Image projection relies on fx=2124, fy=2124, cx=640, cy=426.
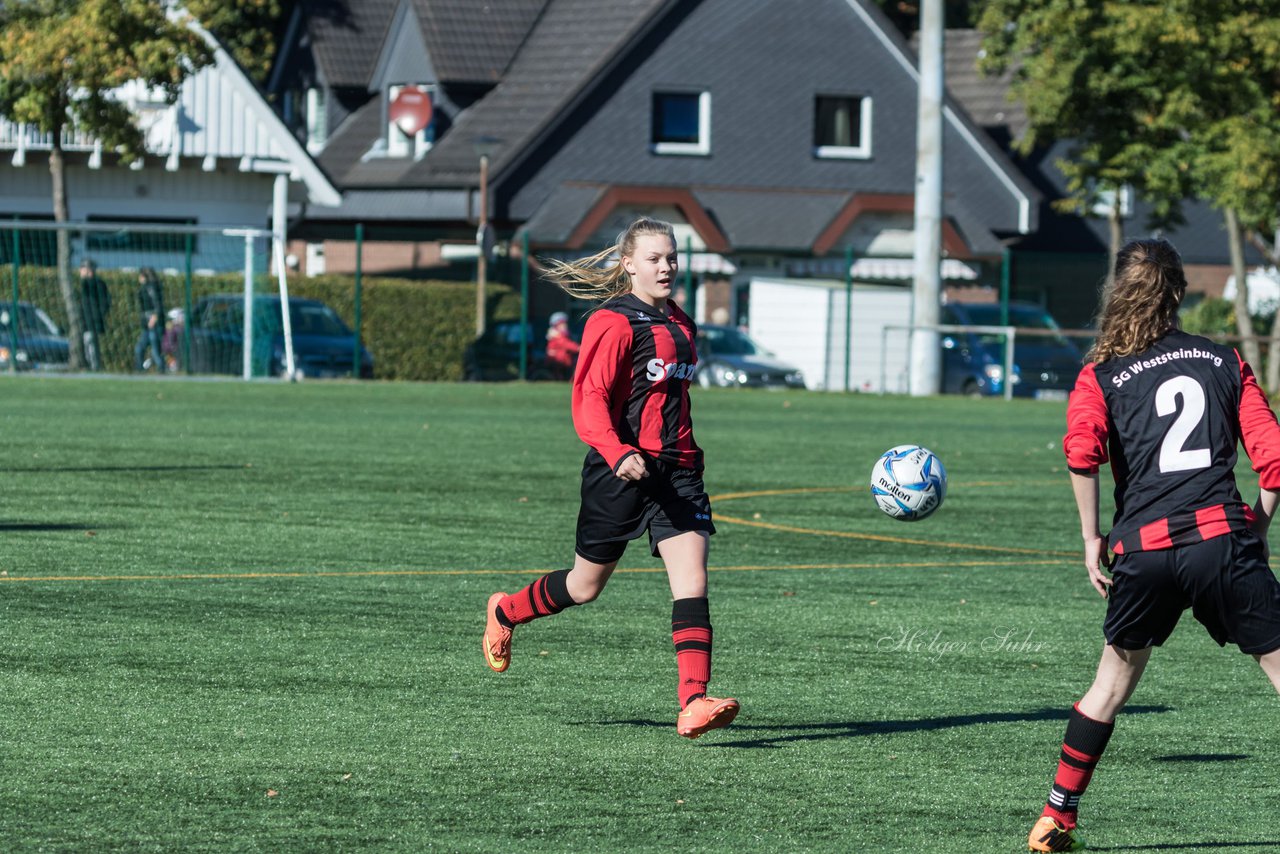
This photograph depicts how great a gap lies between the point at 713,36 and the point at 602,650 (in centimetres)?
3999

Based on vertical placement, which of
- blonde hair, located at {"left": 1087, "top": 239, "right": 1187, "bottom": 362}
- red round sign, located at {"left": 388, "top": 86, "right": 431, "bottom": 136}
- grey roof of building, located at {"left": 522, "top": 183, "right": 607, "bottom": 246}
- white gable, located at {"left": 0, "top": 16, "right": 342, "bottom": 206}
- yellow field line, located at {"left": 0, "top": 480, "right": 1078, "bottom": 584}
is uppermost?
red round sign, located at {"left": 388, "top": 86, "right": 431, "bottom": 136}

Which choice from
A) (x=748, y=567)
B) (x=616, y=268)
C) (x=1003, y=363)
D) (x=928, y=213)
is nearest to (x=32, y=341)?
(x=928, y=213)

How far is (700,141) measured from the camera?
48594 mm

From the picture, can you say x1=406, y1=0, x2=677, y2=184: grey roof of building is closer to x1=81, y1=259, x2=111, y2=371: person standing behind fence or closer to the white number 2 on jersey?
x1=81, y1=259, x2=111, y2=371: person standing behind fence

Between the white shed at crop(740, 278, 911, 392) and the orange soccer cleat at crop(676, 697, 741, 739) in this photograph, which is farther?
the white shed at crop(740, 278, 911, 392)

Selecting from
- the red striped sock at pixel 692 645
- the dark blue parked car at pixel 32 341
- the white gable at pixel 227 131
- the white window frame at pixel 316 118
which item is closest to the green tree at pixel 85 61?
the dark blue parked car at pixel 32 341

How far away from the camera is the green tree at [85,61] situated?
110ft

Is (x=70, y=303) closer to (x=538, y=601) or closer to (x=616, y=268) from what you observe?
(x=538, y=601)

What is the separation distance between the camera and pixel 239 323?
31438 millimetres

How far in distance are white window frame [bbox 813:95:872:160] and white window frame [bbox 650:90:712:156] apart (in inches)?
104

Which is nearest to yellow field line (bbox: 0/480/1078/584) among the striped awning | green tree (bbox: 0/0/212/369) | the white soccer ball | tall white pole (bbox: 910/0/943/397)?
the white soccer ball

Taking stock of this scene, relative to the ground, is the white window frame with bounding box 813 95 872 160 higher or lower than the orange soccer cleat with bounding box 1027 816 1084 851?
higher

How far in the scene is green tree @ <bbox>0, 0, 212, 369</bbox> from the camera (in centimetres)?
3362

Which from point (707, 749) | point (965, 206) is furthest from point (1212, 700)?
point (965, 206)
